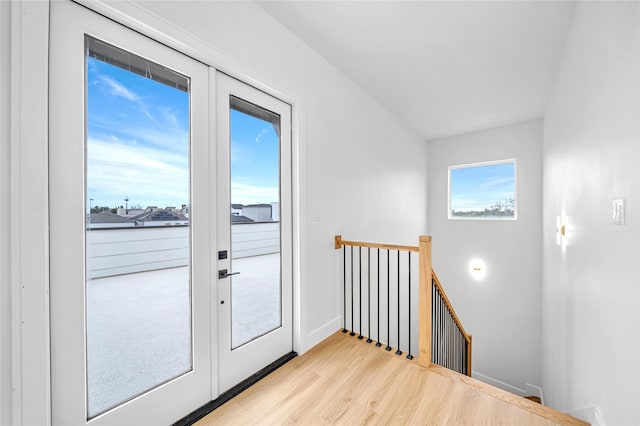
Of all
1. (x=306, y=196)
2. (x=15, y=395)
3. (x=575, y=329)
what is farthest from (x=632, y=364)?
(x=15, y=395)

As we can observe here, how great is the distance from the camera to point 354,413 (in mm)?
1566

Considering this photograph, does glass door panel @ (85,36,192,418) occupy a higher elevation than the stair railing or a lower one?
higher

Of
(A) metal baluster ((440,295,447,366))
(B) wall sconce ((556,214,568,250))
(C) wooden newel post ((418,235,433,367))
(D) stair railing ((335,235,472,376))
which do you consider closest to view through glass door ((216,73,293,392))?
(D) stair railing ((335,235,472,376))

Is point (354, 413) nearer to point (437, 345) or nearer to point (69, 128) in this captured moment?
point (437, 345)

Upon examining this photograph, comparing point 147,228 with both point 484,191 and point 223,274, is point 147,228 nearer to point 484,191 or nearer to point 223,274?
point 223,274

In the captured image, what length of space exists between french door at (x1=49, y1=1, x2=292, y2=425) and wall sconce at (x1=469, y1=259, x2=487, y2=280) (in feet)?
14.8

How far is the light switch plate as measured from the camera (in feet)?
3.64

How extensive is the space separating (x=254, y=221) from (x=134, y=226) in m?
0.77

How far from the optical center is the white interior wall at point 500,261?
4410mm

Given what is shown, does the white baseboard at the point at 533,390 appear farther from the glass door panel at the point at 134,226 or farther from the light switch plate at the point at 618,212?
the glass door panel at the point at 134,226

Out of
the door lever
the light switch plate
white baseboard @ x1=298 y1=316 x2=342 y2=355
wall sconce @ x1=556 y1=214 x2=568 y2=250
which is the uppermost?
the light switch plate

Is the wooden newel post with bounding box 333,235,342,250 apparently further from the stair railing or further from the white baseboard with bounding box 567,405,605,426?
the white baseboard with bounding box 567,405,605,426

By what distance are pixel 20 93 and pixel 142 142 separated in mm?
464

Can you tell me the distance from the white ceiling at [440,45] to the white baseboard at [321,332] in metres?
2.67
